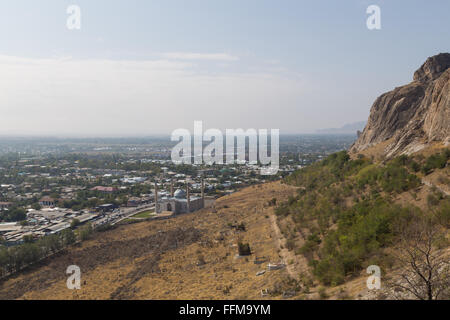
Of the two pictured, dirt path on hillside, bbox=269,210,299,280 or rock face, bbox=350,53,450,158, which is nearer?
dirt path on hillside, bbox=269,210,299,280

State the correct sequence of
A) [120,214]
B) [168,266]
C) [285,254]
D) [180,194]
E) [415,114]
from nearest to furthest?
[285,254]
[168,266]
[415,114]
[120,214]
[180,194]

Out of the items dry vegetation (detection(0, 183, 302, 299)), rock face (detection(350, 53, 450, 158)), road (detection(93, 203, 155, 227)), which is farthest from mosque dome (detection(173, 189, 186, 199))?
rock face (detection(350, 53, 450, 158))

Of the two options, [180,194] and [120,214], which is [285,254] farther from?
[120,214]

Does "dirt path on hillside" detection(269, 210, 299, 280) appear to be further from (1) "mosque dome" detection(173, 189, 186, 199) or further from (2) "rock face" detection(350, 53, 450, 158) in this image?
(1) "mosque dome" detection(173, 189, 186, 199)

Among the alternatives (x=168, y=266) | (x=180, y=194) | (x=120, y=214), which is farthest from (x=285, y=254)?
(x=120, y=214)

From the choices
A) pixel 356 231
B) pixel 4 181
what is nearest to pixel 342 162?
pixel 356 231

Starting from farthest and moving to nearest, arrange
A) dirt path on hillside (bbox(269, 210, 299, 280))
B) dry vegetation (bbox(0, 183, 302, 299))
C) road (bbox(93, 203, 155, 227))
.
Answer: road (bbox(93, 203, 155, 227))
dry vegetation (bbox(0, 183, 302, 299))
dirt path on hillside (bbox(269, 210, 299, 280))

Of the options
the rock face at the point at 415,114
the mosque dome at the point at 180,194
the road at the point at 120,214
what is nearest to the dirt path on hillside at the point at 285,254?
the rock face at the point at 415,114

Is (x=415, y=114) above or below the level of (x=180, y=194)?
above
